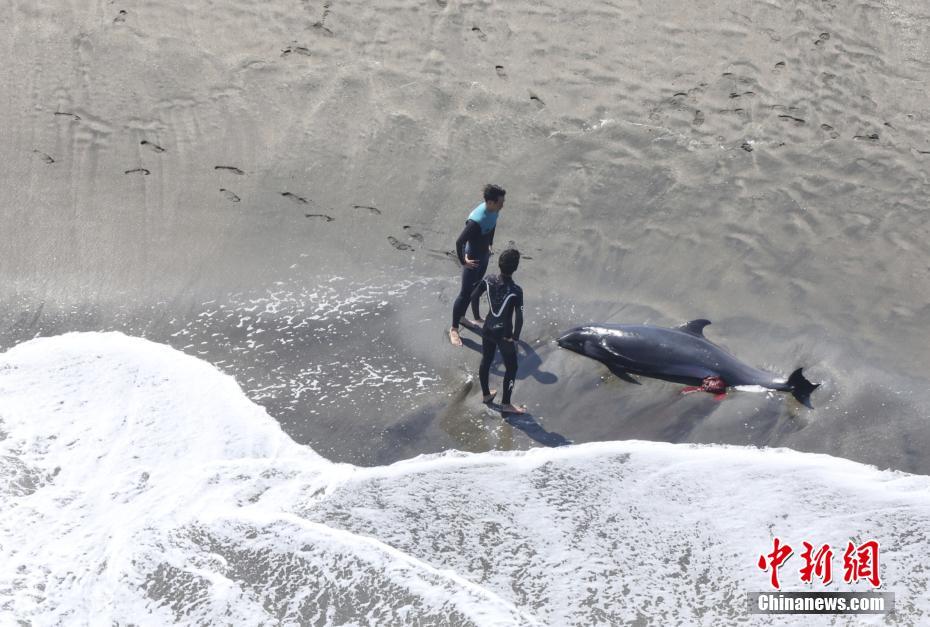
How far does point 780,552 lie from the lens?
247 inches

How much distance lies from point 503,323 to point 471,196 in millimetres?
3134

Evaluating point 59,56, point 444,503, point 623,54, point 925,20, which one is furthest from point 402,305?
point 925,20

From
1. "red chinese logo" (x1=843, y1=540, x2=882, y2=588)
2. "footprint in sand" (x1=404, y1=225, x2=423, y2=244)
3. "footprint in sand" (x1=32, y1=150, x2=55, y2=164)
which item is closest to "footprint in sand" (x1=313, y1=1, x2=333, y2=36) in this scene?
"footprint in sand" (x1=404, y1=225, x2=423, y2=244)

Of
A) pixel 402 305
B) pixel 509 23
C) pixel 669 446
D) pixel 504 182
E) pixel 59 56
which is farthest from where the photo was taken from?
pixel 509 23

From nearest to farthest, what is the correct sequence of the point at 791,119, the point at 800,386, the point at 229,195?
the point at 800,386 → the point at 229,195 → the point at 791,119

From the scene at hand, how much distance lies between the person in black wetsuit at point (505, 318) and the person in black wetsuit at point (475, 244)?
2.11 ft

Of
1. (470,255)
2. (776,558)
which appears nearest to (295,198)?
(470,255)

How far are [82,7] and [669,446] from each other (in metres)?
9.34

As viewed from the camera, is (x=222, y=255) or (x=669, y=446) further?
(x=222, y=255)

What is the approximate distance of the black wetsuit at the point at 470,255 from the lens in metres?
7.95

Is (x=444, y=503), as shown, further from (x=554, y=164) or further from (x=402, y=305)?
(x=554, y=164)

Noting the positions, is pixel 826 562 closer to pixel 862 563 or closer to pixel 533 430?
pixel 862 563

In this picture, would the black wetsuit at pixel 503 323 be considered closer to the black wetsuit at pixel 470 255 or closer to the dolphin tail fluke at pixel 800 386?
the black wetsuit at pixel 470 255

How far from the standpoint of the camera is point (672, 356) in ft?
25.8
